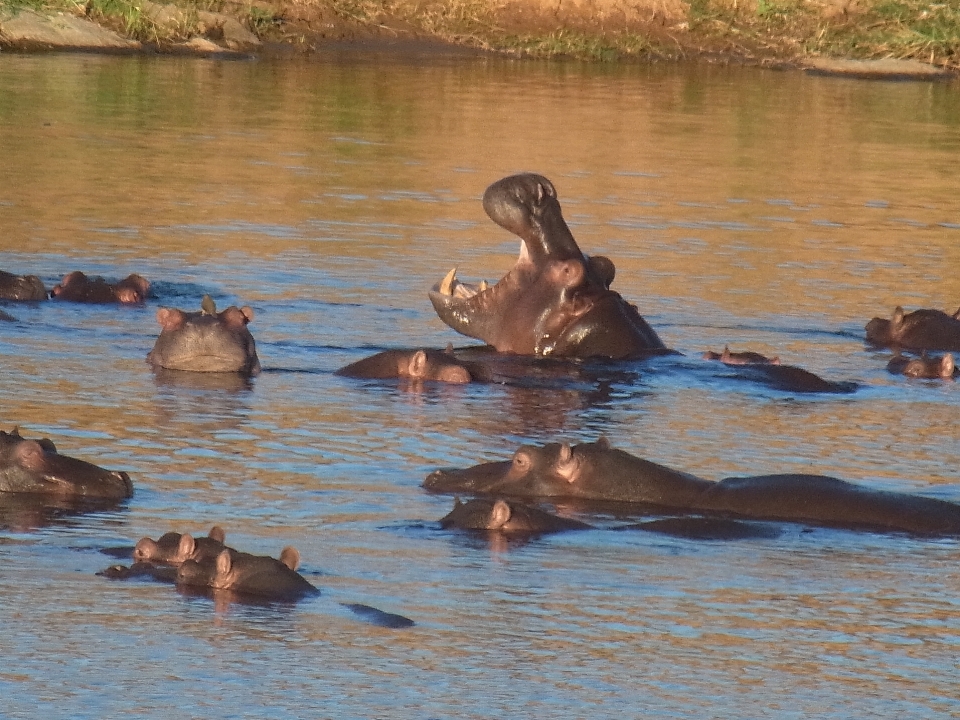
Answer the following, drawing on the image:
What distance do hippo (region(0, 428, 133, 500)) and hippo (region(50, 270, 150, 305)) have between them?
360 cm

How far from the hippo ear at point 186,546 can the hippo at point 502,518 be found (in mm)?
917

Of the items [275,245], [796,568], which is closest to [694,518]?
[796,568]

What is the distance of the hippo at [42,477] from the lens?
5621mm

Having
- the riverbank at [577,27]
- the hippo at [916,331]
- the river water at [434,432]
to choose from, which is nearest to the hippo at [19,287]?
the river water at [434,432]

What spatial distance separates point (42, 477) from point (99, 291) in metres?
3.71

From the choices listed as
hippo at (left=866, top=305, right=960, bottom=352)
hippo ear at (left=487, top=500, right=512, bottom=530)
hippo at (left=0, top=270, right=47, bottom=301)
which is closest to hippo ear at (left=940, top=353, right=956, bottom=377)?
hippo at (left=866, top=305, right=960, bottom=352)

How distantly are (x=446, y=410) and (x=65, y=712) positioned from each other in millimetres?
3491

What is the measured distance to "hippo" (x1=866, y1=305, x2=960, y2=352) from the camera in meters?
9.09

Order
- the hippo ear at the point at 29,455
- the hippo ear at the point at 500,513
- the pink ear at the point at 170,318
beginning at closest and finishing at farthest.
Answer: the hippo ear at the point at 500,513
the hippo ear at the point at 29,455
the pink ear at the point at 170,318

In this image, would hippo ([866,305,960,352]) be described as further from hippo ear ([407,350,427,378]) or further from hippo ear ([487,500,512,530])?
hippo ear ([487,500,512,530])

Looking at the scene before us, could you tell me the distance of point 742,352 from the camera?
847 centimetres

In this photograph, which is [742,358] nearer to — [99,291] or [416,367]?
[416,367]

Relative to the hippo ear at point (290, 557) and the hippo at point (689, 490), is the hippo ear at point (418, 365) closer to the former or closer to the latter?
the hippo at point (689, 490)

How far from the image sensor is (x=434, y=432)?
22.6 ft
